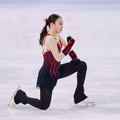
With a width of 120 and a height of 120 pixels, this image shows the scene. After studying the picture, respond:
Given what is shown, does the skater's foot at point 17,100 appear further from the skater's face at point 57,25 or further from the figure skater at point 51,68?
the skater's face at point 57,25

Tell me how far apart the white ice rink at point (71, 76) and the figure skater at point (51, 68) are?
0.28 feet

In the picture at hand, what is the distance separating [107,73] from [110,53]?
1.66 m

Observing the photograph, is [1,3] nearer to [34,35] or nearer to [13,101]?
[34,35]

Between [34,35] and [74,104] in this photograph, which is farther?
[34,35]

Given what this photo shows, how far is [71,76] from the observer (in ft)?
17.3

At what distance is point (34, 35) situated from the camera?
9.38 metres

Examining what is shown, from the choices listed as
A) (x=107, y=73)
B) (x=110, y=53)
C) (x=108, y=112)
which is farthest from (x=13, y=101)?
(x=110, y=53)

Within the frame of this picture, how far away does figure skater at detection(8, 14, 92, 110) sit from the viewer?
3.75m

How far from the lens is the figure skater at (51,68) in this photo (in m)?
3.75

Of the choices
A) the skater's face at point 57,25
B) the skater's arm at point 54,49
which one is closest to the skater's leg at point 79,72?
the skater's arm at point 54,49

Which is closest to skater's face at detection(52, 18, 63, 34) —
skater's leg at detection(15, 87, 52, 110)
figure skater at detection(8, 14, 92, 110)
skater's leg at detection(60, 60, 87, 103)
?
figure skater at detection(8, 14, 92, 110)

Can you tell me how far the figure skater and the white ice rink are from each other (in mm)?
85

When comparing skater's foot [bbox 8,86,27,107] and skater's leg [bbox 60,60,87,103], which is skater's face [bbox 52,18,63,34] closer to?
skater's leg [bbox 60,60,87,103]

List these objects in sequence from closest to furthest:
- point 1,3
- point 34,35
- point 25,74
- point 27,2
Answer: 1. point 25,74
2. point 34,35
3. point 1,3
4. point 27,2
